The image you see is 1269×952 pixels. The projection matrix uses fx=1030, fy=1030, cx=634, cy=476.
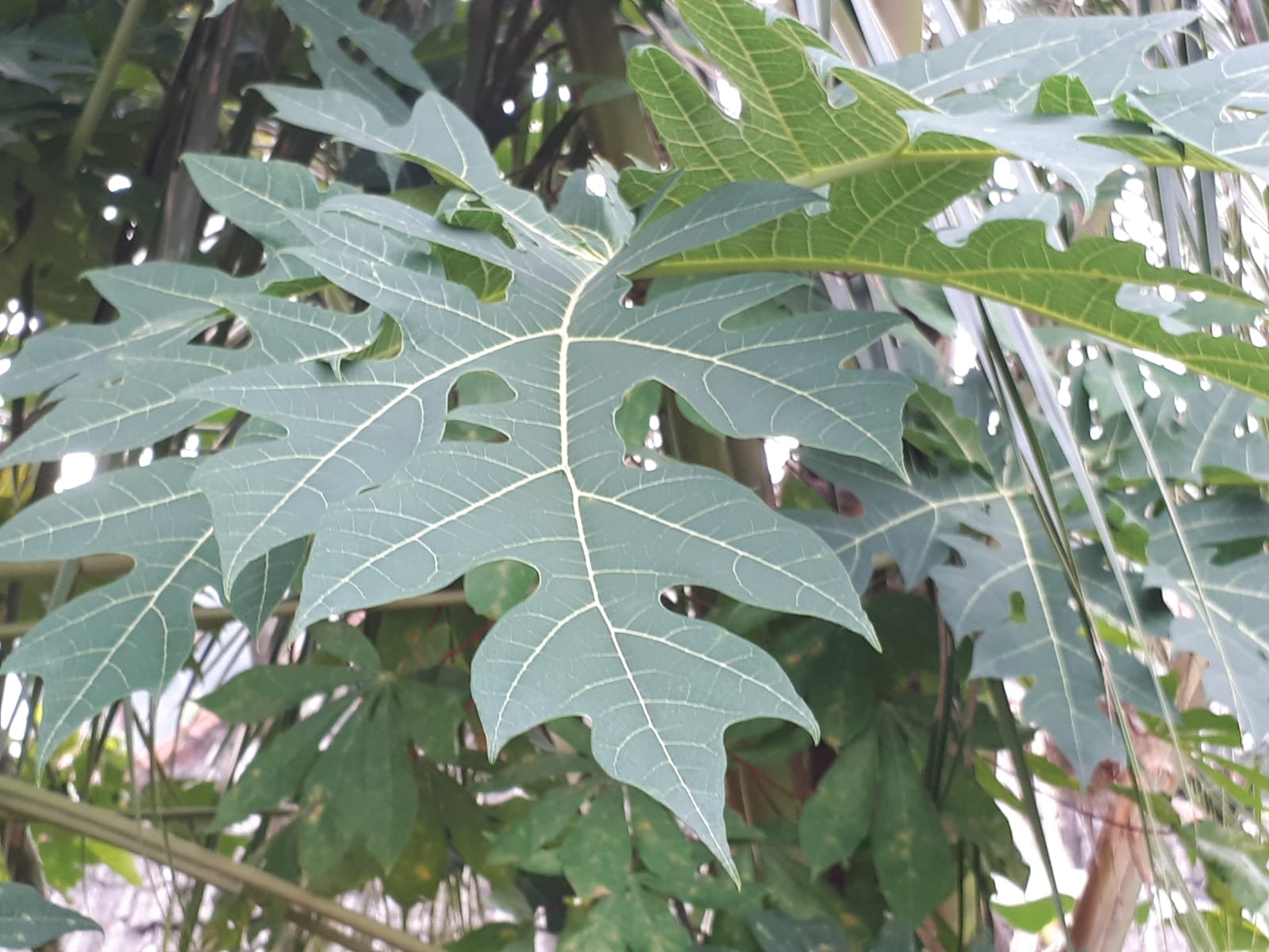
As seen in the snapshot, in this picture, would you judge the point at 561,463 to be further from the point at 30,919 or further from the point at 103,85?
the point at 103,85

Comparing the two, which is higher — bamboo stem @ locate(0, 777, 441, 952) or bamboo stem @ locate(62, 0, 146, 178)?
bamboo stem @ locate(62, 0, 146, 178)

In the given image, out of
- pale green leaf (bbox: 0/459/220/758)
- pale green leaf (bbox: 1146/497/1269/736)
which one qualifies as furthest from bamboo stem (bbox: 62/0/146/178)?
pale green leaf (bbox: 1146/497/1269/736)

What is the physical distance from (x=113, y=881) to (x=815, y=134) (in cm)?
159

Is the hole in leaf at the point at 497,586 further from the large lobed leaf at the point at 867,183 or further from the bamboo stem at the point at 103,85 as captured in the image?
the bamboo stem at the point at 103,85

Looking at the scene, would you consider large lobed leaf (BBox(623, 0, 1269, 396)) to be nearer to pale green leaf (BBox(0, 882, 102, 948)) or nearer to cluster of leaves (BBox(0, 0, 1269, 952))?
cluster of leaves (BBox(0, 0, 1269, 952))

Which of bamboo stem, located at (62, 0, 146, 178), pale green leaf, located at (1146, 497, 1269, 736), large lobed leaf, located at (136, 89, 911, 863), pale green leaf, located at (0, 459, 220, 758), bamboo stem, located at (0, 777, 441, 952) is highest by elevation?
bamboo stem, located at (62, 0, 146, 178)

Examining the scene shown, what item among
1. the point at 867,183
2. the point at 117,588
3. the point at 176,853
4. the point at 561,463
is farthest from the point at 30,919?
the point at 867,183

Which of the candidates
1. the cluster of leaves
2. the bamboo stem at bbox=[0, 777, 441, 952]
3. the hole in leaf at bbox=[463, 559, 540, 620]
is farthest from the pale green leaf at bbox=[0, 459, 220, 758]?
the bamboo stem at bbox=[0, 777, 441, 952]

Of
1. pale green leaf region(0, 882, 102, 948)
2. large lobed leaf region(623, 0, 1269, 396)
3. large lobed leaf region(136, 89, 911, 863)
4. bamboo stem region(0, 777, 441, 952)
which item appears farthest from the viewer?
bamboo stem region(0, 777, 441, 952)

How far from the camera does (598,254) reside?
418 mm

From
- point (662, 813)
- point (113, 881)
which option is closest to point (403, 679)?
point (662, 813)

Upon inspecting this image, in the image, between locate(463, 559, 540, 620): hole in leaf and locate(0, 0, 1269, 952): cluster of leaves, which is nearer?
locate(0, 0, 1269, 952): cluster of leaves

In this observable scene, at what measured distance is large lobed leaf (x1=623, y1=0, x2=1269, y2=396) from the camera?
1.17ft

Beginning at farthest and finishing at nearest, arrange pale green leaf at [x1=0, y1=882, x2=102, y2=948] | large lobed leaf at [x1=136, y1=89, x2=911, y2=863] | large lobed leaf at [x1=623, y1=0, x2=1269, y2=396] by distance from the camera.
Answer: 1. pale green leaf at [x1=0, y1=882, x2=102, y2=948]
2. large lobed leaf at [x1=623, y1=0, x2=1269, y2=396]
3. large lobed leaf at [x1=136, y1=89, x2=911, y2=863]
